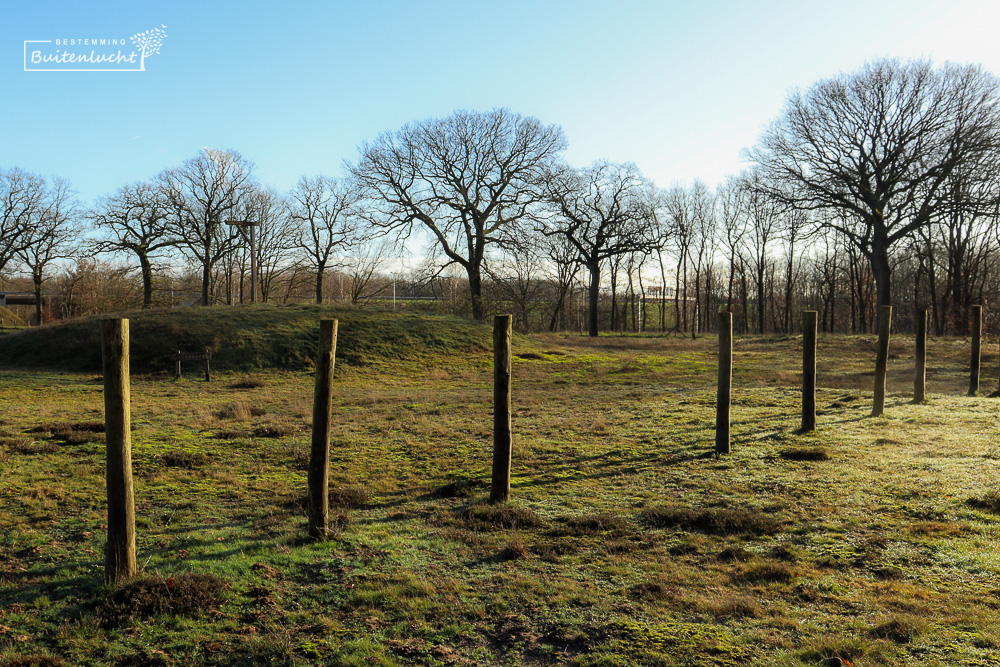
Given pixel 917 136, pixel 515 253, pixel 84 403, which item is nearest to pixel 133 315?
pixel 84 403

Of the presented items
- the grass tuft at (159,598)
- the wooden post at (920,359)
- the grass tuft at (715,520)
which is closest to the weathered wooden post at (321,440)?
the grass tuft at (159,598)

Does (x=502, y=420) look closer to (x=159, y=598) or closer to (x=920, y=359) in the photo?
(x=159, y=598)

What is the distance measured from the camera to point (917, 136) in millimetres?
33969

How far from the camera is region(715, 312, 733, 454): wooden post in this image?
419 inches

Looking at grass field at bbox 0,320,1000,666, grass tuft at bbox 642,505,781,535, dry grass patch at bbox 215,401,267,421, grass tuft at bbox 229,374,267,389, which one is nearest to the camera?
grass field at bbox 0,320,1000,666

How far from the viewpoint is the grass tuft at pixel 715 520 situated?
6.79 meters

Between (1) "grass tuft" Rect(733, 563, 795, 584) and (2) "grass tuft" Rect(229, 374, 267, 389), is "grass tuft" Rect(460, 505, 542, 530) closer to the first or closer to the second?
(1) "grass tuft" Rect(733, 563, 795, 584)

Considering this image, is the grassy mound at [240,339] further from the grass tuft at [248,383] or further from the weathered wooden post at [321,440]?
the weathered wooden post at [321,440]

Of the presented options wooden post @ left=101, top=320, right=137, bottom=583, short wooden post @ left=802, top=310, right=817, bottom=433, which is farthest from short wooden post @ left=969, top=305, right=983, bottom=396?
wooden post @ left=101, top=320, right=137, bottom=583

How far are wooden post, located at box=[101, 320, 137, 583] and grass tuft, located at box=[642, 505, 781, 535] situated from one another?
526 cm

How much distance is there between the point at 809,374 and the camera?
12273 mm

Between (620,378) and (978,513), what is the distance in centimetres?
1631

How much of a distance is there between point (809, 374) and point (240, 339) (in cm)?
2255

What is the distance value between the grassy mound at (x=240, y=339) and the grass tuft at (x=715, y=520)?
20412mm
